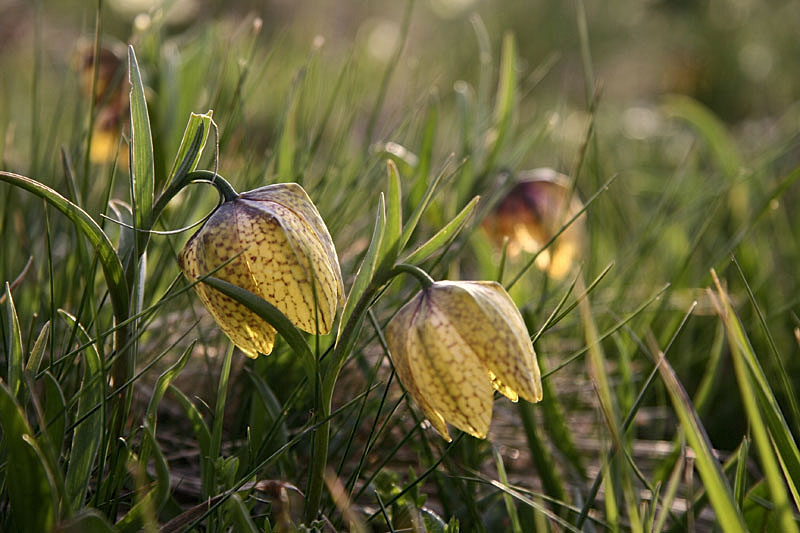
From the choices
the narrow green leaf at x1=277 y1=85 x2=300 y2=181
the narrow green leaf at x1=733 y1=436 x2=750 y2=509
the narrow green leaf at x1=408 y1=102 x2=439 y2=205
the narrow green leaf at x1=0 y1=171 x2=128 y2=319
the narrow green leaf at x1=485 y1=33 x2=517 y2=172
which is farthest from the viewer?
the narrow green leaf at x1=485 y1=33 x2=517 y2=172

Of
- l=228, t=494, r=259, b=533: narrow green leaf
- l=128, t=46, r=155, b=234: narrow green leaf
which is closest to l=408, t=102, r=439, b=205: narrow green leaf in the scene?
l=128, t=46, r=155, b=234: narrow green leaf

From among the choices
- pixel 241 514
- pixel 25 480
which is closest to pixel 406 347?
pixel 241 514

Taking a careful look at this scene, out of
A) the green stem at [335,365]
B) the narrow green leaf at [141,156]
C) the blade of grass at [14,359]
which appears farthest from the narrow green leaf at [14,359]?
the green stem at [335,365]

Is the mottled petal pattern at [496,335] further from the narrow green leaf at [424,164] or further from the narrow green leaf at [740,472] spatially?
the narrow green leaf at [424,164]

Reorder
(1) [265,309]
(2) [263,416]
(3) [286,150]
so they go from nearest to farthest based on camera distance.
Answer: (1) [265,309] → (2) [263,416] → (3) [286,150]

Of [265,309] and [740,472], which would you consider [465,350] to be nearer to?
[265,309]

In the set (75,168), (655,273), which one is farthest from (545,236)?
(75,168)

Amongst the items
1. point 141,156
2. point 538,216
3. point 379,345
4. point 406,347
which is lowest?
point 379,345

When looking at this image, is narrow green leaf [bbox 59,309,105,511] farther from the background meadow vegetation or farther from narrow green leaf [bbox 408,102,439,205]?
narrow green leaf [bbox 408,102,439,205]
